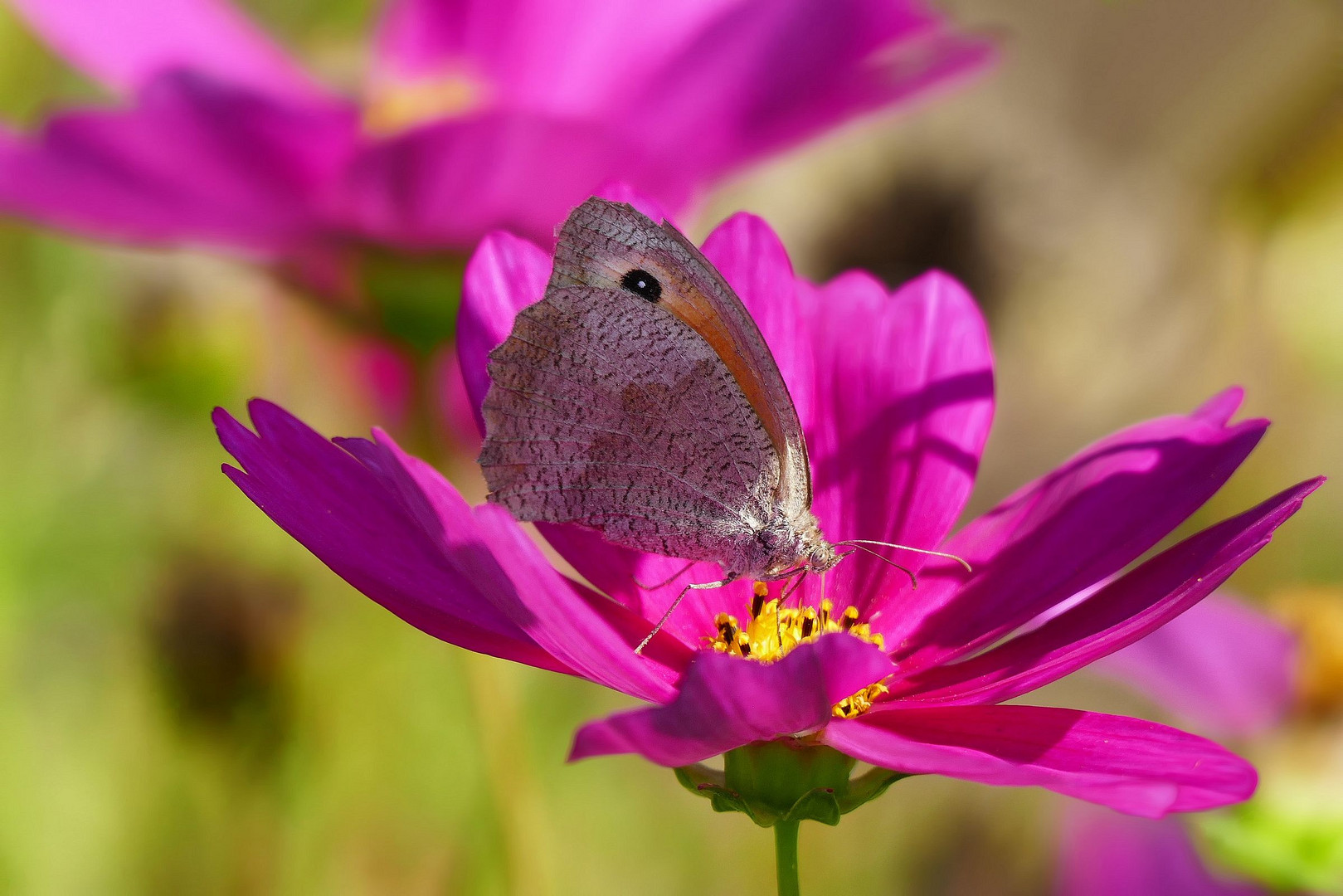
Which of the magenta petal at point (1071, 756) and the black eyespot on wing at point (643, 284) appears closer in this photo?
the magenta petal at point (1071, 756)

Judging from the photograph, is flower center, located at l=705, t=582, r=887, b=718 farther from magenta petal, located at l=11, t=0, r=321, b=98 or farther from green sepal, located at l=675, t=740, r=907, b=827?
magenta petal, located at l=11, t=0, r=321, b=98

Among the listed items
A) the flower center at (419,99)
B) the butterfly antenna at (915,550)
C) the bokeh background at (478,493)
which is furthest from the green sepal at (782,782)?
the flower center at (419,99)

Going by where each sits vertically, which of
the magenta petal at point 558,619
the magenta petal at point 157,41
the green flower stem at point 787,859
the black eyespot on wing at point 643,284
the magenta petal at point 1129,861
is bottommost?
the green flower stem at point 787,859

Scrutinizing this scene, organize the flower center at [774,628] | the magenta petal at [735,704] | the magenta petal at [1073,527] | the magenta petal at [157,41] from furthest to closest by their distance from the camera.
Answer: the magenta petal at [157,41]
the flower center at [774,628]
the magenta petal at [1073,527]
the magenta petal at [735,704]

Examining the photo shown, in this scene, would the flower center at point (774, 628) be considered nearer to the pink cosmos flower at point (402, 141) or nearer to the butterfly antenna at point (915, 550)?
the butterfly antenna at point (915, 550)

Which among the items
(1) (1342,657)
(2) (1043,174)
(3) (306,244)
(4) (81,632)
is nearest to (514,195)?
(3) (306,244)

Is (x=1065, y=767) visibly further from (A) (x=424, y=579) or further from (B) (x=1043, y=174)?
(B) (x=1043, y=174)

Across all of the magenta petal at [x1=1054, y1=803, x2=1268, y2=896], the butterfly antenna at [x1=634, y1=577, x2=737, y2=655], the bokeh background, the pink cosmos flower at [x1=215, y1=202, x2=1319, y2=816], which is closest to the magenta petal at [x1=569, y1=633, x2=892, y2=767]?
the pink cosmos flower at [x1=215, y1=202, x2=1319, y2=816]

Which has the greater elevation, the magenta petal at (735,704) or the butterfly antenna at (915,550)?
the butterfly antenna at (915,550)
